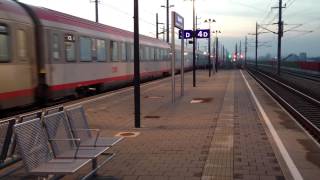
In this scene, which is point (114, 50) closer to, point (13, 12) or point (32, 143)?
point (13, 12)

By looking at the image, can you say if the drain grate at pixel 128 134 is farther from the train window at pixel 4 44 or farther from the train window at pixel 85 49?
the train window at pixel 85 49

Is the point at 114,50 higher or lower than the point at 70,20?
lower

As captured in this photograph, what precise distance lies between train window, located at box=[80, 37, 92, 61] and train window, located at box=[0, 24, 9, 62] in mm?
6644

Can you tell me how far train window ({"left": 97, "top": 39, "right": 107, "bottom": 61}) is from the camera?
23.3 m

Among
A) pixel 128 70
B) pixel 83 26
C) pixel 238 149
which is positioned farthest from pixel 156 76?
pixel 238 149

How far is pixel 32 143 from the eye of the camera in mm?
5891

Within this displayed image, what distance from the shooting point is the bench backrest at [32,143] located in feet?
18.4

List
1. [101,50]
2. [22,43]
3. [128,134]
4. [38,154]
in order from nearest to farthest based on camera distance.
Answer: [38,154], [128,134], [22,43], [101,50]

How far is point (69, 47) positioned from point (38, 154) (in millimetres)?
13363

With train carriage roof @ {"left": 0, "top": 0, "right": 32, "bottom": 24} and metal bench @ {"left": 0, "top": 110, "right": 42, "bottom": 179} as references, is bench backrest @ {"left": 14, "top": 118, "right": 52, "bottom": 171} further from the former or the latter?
train carriage roof @ {"left": 0, "top": 0, "right": 32, "bottom": 24}

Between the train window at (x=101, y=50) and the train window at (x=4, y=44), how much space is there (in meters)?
9.32

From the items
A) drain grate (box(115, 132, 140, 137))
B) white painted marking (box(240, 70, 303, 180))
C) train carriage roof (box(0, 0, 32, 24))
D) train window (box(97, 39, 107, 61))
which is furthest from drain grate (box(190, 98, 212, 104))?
drain grate (box(115, 132, 140, 137))

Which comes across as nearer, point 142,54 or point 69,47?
point 69,47

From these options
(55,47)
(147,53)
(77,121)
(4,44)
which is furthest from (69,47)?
(147,53)
